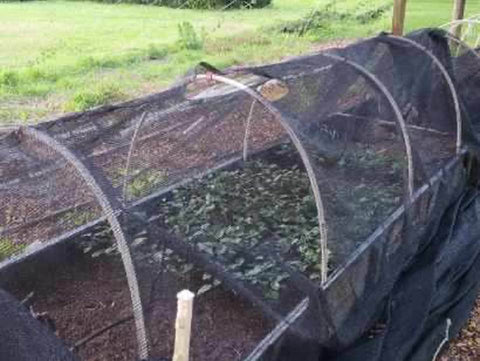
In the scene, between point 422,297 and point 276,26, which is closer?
point 422,297

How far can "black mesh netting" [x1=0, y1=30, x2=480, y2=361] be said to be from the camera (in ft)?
8.26

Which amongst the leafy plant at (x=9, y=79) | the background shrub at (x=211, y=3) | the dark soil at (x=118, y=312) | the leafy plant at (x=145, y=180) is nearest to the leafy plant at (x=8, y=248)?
the dark soil at (x=118, y=312)

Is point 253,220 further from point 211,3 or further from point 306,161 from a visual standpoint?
point 211,3

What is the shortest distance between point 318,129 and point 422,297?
3.54 feet

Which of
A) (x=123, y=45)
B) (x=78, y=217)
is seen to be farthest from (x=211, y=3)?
(x=78, y=217)

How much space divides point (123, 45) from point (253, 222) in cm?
920

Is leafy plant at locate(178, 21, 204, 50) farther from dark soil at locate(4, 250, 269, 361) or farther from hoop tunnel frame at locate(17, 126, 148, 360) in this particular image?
hoop tunnel frame at locate(17, 126, 148, 360)

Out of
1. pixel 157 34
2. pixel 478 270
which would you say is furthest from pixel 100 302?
Answer: pixel 157 34

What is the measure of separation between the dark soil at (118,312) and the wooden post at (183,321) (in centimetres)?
105

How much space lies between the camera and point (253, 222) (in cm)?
353

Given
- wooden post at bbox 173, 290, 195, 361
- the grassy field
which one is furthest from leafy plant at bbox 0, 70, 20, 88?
wooden post at bbox 173, 290, 195, 361

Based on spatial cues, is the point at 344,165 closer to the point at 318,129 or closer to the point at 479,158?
the point at 318,129

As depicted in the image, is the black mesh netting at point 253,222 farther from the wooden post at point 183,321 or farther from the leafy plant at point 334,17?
the leafy plant at point 334,17

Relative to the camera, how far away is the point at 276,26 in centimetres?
1355
